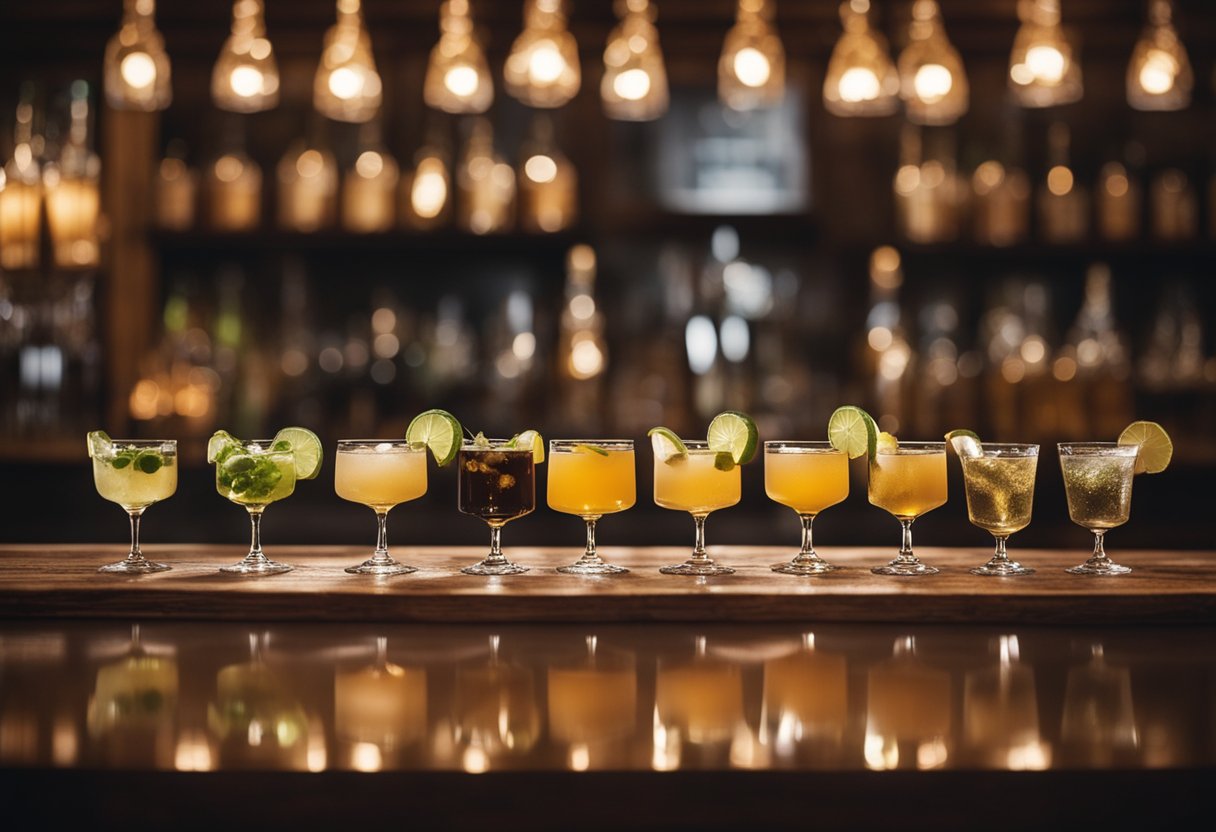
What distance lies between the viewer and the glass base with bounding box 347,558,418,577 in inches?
70.6

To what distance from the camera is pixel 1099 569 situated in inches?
71.8

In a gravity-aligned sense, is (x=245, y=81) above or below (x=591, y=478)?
above

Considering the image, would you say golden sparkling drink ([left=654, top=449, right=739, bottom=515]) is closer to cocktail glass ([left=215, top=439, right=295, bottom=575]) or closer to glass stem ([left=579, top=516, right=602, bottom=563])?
glass stem ([left=579, top=516, right=602, bottom=563])

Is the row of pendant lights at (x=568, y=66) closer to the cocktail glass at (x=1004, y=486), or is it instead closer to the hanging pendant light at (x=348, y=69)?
the hanging pendant light at (x=348, y=69)

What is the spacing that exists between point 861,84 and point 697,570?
1164 mm

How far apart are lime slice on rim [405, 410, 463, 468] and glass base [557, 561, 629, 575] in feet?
0.81

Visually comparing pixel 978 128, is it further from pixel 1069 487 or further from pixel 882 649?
pixel 882 649

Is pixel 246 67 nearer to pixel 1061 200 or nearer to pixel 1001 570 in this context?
pixel 1001 570

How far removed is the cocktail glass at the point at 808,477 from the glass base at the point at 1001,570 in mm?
230

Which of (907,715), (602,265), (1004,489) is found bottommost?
(907,715)

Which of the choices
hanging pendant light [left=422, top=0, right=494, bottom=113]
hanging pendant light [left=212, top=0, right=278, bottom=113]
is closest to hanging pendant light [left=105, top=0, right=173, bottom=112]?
hanging pendant light [left=212, top=0, right=278, bottom=113]

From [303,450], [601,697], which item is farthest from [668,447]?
[601,697]

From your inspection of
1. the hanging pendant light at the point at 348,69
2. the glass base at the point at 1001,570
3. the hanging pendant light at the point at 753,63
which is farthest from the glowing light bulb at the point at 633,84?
Answer: the glass base at the point at 1001,570

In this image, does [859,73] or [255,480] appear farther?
[859,73]
